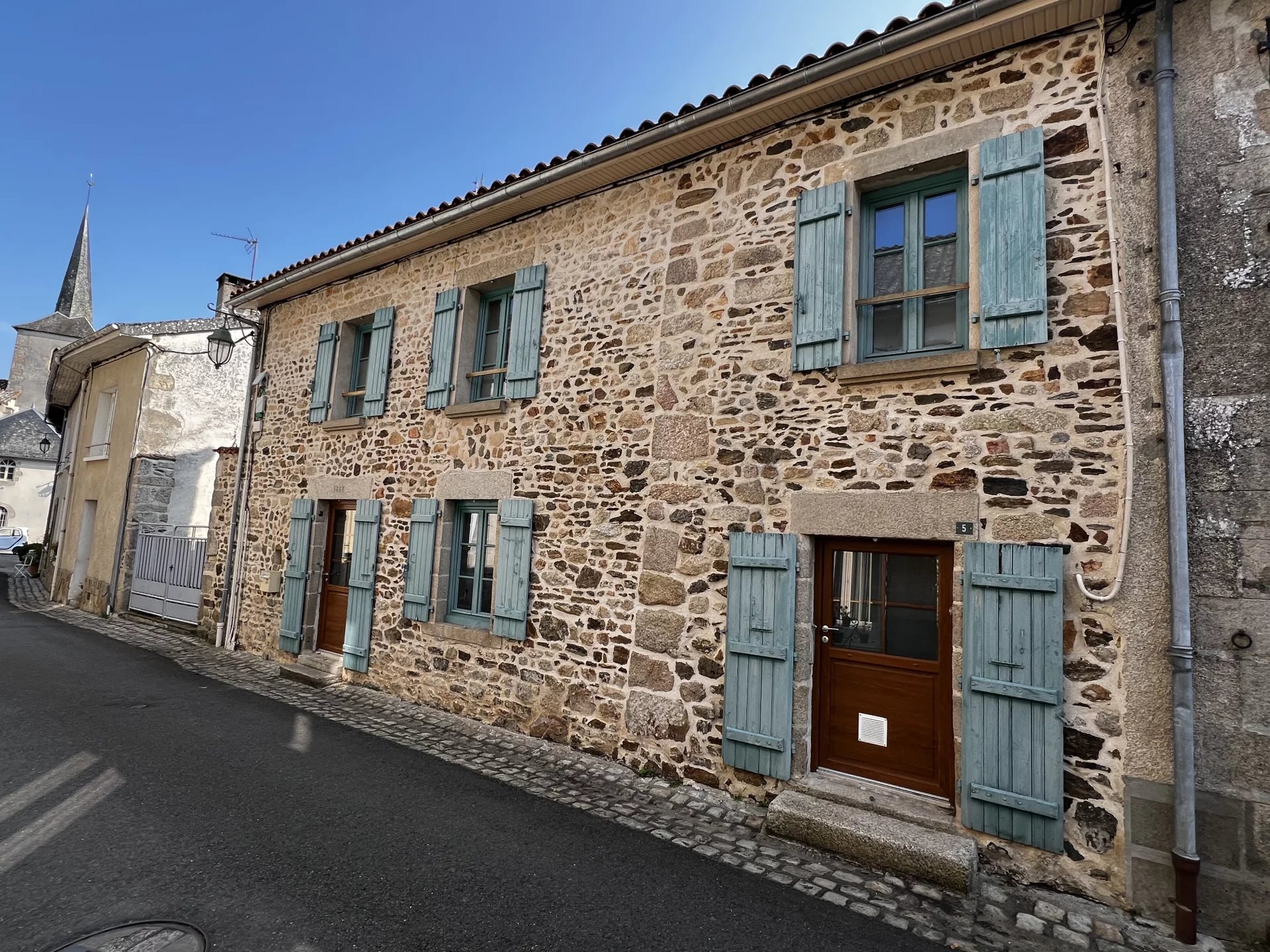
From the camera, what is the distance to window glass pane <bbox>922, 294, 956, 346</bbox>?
405 cm

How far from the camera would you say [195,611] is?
9.38 metres

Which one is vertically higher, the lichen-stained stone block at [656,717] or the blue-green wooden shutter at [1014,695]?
the blue-green wooden shutter at [1014,695]

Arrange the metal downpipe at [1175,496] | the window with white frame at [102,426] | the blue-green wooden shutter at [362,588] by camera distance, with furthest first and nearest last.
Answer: the window with white frame at [102,426] < the blue-green wooden shutter at [362,588] < the metal downpipe at [1175,496]

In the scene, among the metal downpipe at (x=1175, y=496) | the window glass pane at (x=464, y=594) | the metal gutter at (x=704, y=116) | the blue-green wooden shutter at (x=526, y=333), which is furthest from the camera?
the window glass pane at (x=464, y=594)

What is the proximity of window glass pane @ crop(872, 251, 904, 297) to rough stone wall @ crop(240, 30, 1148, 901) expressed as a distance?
23.5 inches

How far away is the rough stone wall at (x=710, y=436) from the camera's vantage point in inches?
137

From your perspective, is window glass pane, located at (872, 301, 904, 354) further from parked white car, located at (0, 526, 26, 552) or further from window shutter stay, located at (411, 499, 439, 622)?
parked white car, located at (0, 526, 26, 552)

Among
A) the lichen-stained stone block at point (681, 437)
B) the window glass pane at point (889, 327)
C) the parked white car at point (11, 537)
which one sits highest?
the window glass pane at point (889, 327)

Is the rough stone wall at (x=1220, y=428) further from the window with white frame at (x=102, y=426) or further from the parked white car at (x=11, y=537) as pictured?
the parked white car at (x=11, y=537)

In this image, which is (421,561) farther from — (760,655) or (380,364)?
(760,655)

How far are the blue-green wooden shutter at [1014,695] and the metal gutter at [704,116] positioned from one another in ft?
10.2

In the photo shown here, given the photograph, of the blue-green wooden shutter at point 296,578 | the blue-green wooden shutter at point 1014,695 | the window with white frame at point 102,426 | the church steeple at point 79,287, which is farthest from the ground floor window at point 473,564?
the church steeple at point 79,287

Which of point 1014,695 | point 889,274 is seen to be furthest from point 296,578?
point 1014,695

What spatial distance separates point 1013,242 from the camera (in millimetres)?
3719
